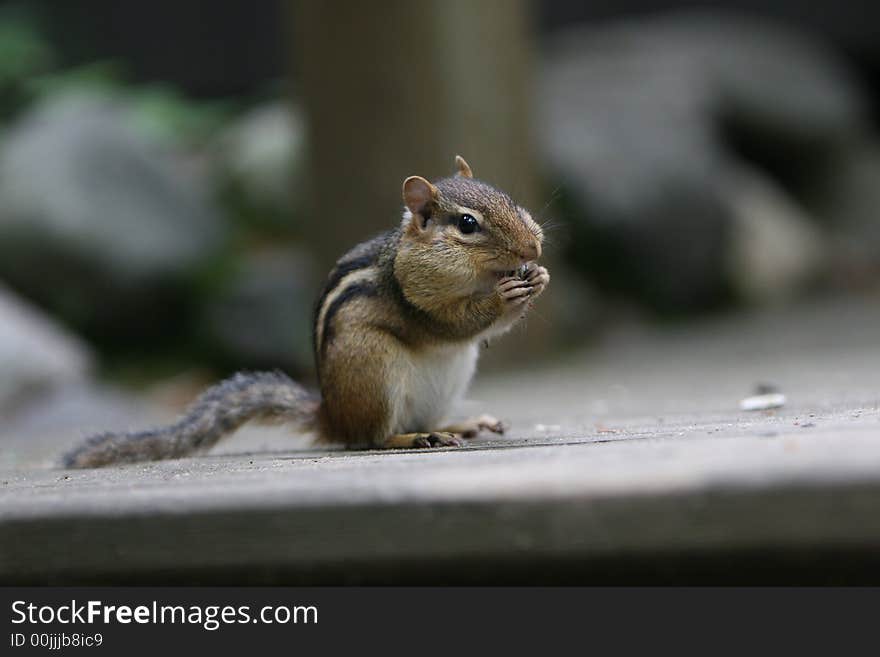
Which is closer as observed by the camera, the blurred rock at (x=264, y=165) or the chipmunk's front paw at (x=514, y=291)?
the chipmunk's front paw at (x=514, y=291)

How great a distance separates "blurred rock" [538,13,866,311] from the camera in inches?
359

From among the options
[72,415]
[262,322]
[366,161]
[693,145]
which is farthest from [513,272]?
[693,145]

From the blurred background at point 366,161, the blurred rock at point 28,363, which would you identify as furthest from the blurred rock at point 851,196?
the blurred rock at point 28,363

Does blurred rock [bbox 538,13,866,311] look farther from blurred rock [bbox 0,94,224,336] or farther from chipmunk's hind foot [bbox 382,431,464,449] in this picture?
chipmunk's hind foot [bbox 382,431,464,449]

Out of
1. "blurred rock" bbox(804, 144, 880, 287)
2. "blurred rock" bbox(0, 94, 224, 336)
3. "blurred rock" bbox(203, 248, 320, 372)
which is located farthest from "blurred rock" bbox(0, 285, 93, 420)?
"blurred rock" bbox(804, 144, 880, 287)

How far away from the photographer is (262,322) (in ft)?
29.2

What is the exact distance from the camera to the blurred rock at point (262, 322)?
8.84m

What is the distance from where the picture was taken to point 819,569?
6.31 feet

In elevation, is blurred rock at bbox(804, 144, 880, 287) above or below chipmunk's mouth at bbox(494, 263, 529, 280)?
above

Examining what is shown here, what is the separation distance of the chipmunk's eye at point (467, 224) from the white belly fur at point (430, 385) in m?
0.33

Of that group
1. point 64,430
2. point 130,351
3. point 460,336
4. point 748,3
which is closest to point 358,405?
point 460,336

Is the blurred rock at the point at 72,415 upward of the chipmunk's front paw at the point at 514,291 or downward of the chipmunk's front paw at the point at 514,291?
upward

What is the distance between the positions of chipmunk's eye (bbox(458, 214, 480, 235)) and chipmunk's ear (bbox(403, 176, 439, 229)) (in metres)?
0.11

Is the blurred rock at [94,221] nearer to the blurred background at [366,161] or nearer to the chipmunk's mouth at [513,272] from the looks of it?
the blurred background at [366,161]
